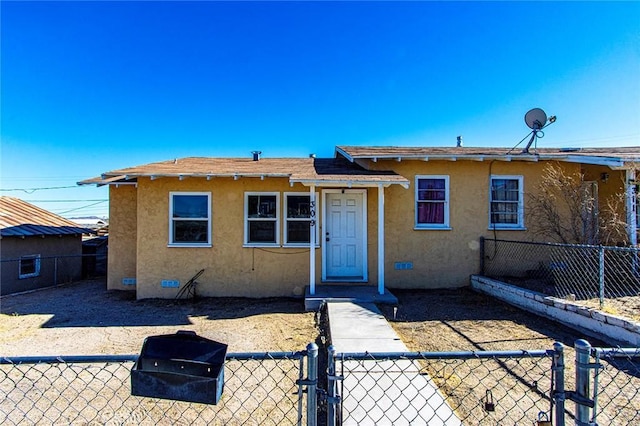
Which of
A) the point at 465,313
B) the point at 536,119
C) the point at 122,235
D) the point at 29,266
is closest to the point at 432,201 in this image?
the point at 465,313

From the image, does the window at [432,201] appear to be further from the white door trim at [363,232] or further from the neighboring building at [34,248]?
the neighboring building at [34,248]

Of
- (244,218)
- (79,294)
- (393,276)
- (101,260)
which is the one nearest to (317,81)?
(244,218)

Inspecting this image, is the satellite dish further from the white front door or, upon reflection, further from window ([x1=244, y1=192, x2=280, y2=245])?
window ([x1=244, y1=192, x2=280, y2=245])

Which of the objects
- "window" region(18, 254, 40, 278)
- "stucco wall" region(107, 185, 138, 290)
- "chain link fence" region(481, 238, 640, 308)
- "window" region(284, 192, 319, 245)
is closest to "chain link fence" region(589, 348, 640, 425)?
"chain link fence" region(481, 238, 640, 308)

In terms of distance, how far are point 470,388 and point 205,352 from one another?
11.4 ft

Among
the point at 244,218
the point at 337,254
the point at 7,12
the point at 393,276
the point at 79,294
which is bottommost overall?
the point at 79,294

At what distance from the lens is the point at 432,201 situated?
953cm

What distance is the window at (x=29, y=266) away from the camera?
502 inches

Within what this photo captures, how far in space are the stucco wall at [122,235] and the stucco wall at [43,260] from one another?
4.70 metres

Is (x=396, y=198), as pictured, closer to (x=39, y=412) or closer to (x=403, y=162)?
(x=403, y=162)

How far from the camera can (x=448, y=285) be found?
31.0 ft

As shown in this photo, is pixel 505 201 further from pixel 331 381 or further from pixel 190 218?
pixel 331 381

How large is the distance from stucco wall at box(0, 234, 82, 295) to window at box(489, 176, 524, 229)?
15.8 metres

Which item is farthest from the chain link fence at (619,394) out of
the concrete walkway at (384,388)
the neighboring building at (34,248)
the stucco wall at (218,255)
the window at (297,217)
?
the neighboring building at (34,248)
